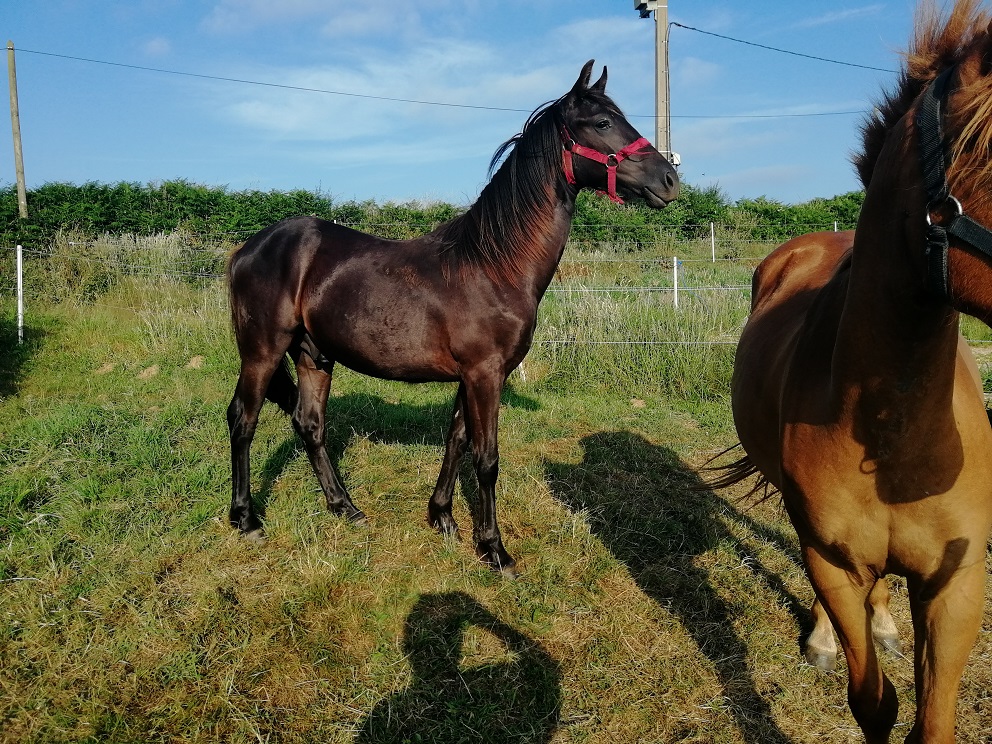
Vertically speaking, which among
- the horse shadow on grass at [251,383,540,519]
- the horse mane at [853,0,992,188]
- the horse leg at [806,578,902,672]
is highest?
the horse mane at [853,0,992,188]

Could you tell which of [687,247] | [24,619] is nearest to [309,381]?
[24,619]

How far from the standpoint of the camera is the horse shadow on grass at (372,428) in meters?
4.67

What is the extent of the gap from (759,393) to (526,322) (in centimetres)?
139

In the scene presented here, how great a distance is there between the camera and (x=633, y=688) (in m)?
2.67

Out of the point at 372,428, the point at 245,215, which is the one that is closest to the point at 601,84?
the point at 372,428

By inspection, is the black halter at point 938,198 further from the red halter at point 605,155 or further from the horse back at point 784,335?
the red halter at point 605,155

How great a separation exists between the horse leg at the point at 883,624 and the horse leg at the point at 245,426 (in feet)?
10.2

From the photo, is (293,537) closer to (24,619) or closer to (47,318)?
(24,619)

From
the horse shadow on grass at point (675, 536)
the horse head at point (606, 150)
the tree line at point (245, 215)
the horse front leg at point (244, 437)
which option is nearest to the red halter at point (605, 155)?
the horse head at point (606, 150)

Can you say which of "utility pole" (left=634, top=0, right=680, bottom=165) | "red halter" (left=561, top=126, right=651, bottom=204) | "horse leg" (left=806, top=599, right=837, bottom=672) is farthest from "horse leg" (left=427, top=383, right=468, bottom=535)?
"utility pole" (left=634, top=0, right=680, bottom=165)

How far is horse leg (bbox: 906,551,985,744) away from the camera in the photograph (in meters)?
1.76

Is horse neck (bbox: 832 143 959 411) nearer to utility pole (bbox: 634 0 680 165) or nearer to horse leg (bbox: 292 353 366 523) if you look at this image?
horse leg (bbox: 292 353 366 523)

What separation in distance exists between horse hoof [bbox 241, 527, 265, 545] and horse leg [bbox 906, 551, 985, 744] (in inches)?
121

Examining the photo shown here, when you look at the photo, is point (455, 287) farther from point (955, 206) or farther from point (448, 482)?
point (955, 206)
